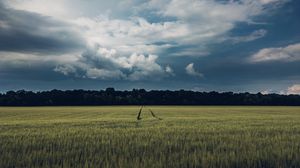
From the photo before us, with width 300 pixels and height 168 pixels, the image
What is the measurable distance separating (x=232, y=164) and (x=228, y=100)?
12682 centimetres

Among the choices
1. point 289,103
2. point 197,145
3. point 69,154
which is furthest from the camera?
point 289,103

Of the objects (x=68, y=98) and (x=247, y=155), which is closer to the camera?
(x=247, y=155)

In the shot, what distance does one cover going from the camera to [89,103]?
129750 mm

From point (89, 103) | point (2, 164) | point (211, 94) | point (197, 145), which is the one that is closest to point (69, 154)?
point (2, 164)

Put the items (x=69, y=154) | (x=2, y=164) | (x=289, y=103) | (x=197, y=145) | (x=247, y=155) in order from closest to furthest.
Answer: (x=2, y=164), (x=247, y=155), (x=69, y=154), (x=197, y=145), (x=289, y=103)

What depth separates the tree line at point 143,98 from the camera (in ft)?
406

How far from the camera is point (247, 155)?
313 inches

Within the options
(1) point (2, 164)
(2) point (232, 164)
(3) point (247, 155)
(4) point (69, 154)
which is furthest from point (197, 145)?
(1) point (2, 164)

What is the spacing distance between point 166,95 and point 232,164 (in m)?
128

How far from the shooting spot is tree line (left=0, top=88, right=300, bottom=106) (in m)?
124

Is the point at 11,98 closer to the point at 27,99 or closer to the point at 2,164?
the point at 27,99

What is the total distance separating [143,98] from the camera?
438 feet

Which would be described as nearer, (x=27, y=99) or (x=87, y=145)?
(x=87, y=145)

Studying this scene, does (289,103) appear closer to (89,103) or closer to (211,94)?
(211,94)
